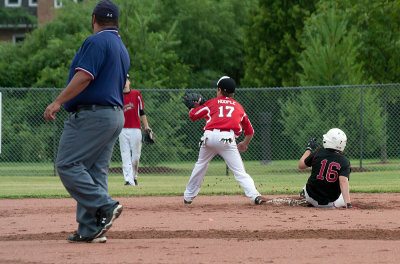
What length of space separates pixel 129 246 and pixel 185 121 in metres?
13.2

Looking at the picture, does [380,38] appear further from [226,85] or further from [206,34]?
[206,34]

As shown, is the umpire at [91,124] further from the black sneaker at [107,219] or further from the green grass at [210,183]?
the green grass at [210,183]

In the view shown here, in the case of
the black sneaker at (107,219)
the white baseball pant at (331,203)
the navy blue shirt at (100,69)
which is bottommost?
the white baseball pant at (331,203)

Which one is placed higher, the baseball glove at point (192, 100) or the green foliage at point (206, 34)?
the baseball glove at point (192, 100)

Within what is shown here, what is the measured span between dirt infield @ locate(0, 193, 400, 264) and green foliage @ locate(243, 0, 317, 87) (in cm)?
2113

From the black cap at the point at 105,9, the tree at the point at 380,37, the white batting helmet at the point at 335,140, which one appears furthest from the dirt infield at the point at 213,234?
the tree at the point at 380,37

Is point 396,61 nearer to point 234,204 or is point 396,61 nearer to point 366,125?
point 366,125

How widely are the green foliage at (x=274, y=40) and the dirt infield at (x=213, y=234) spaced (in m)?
21.1

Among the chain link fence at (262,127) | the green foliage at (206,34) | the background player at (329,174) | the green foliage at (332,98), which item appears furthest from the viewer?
the green foliage at (206,34)

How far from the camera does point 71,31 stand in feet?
111

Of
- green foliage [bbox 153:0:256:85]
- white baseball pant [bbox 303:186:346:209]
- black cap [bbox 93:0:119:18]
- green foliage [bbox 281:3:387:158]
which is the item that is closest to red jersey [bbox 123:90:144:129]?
white baseball pant [bbox 303:186:346:209]

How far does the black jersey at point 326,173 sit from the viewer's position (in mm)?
9812

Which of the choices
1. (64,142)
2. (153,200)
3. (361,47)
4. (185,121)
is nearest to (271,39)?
(361,47)

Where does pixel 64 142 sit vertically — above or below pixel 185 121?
above
